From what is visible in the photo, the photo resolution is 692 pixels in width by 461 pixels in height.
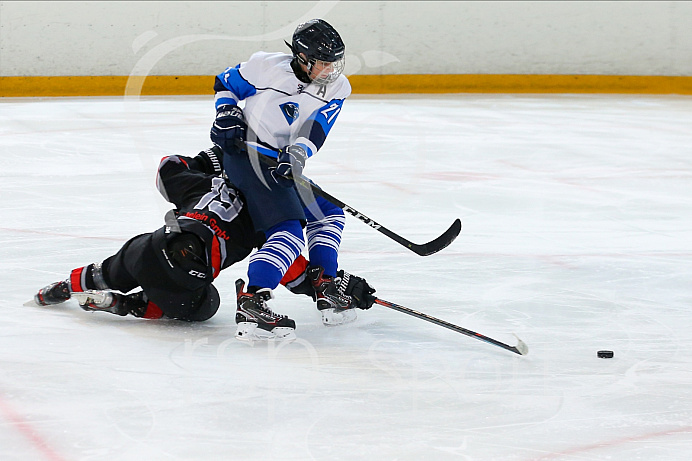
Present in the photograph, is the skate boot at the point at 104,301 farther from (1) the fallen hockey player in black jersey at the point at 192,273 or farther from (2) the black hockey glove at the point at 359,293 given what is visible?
(2) the black hockey glove at the point at 359,293

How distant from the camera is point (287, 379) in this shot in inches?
75.2

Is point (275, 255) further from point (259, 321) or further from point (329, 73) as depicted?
point (329, 73)

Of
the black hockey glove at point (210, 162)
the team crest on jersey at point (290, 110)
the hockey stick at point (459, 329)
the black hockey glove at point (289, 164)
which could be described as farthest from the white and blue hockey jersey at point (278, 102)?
the hockey stick at point (459, 329)

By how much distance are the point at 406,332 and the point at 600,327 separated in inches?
19.6

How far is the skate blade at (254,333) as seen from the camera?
86.4 inches

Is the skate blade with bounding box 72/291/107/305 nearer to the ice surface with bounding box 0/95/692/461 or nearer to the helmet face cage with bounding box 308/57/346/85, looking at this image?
the ice surface with bounding box 0/95/692/461

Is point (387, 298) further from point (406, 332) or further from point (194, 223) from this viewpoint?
point (194, 223)

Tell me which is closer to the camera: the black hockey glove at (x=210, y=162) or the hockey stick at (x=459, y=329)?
the hockey stick at (x=459, y=329)

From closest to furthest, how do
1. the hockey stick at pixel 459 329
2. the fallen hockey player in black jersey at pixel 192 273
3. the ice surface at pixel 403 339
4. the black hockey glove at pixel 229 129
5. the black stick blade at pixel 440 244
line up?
the ice surface at pixel 403 339 → the hockey stick at pixel 459 329 → the fallen hockey player in black jersey at pixel 192 273 → the black hockey glove at pixel 229 129 → the black stick blade at pixel 440 244

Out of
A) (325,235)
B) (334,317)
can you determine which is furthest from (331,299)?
(325,235)

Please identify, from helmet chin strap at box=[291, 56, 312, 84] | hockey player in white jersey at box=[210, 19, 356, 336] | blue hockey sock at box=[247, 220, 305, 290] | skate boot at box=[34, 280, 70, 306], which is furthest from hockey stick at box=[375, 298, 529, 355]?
skate boot at box=[34, 280, 70, 306]

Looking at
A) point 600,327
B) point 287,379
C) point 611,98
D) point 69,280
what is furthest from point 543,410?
point 611,98

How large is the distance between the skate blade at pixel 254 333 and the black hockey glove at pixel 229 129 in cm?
48

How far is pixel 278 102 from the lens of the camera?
2.45 m
